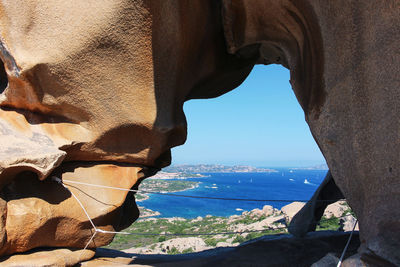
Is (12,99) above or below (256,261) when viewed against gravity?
above

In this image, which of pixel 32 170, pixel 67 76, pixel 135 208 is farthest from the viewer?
pixel 135 208

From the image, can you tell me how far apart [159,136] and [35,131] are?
1.46 m

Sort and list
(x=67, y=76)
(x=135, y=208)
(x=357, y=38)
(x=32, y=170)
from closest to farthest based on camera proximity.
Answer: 1. (x=357, y=38)
2. (x=32, y=170)
3. (x=67, y=76)
4. (x=135, y=208)

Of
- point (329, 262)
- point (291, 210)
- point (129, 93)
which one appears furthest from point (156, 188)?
point (329, 262)

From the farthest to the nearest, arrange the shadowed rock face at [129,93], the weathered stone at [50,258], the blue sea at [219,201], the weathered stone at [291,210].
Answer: the blue sea at [219,201] → the weathered stone at [291,210] → the weathered stone at [50,258] → the shadowed rock face at [129,93]

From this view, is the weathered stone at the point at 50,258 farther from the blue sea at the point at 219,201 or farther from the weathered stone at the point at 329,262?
the blue sea at the point at 219,201

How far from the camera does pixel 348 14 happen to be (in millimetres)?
2576

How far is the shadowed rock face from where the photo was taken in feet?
8.32

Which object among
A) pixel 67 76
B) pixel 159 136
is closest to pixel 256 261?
pixel 159 136

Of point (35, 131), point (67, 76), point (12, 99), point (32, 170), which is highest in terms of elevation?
point (67, 76)

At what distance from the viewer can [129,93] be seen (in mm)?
3834

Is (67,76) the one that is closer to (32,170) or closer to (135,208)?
(32,170)

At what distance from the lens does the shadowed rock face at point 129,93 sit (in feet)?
8.32

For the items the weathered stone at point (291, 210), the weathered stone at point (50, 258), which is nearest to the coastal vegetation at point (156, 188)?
the weathered stone at point (291, 210)
